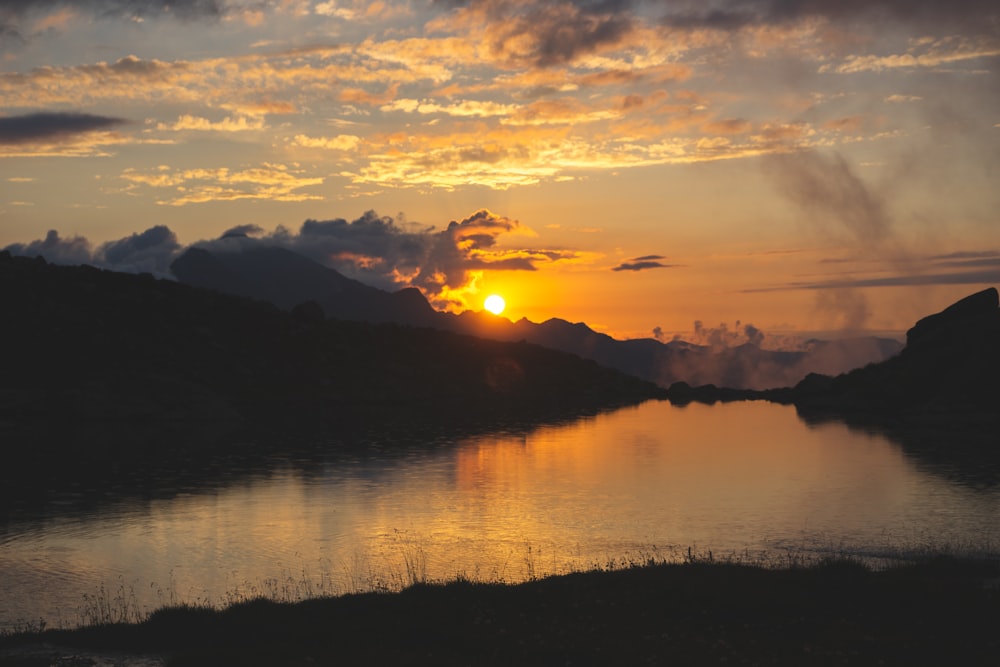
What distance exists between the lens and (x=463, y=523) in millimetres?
69062

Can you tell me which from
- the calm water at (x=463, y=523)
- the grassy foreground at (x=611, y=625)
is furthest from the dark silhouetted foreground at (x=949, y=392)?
the grassy foreground at (x=611, y=625)

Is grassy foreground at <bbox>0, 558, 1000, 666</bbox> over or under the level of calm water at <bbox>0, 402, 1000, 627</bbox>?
over

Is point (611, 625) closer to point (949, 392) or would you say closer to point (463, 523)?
point (463, 523)

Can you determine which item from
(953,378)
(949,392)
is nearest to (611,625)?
(949,392)

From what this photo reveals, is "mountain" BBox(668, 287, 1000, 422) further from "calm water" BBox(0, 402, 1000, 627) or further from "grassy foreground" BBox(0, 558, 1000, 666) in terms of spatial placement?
"grassy foreground" BBox(0, 558, 1000, 666)

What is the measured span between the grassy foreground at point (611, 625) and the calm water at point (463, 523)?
880 cm

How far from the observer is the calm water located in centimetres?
5134

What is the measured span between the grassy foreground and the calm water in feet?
28.9

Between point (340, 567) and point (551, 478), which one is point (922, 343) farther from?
point (340, 567)

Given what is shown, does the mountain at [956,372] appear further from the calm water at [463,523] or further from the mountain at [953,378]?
the calm water at [463,523]

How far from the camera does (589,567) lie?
5175cm

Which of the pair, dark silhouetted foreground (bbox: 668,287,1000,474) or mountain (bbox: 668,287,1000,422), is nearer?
dark silhouetted foreground (bbox: 668,287,1000,474)

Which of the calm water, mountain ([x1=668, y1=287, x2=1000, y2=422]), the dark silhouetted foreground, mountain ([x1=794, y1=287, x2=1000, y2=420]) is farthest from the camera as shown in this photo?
mountain ([x1=794, y1=287, x2=1000, y2=420])

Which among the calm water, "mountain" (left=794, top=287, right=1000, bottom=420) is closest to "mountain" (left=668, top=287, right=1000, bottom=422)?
"mountain" (left=794, top=287, right=1000, bottom=420)
